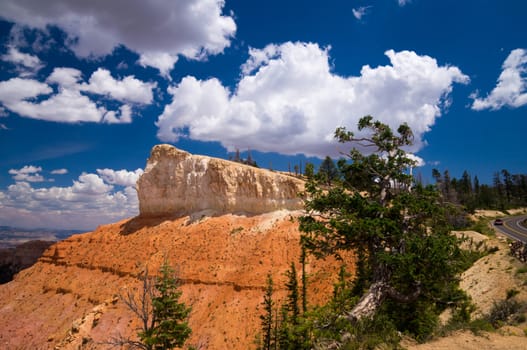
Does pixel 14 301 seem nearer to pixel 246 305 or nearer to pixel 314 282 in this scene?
pixel 246 305

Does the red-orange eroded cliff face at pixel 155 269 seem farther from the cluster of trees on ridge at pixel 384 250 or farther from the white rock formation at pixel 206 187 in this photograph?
the cluster of trees on ridge at pixel 384 250

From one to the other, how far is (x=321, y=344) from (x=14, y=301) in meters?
63.3

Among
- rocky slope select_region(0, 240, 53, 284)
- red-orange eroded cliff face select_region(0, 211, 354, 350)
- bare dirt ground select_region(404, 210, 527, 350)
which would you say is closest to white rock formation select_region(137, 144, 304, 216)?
red-orange eroded cliff face select_region(0, 211, 354, 350)

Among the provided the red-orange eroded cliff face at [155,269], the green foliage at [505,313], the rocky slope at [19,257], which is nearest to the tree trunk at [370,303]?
the green foliage at [505,313]

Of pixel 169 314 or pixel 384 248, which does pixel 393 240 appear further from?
pixel 169 314

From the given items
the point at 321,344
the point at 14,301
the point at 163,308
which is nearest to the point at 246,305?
the point at 163,308

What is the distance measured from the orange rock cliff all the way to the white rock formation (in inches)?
6.9

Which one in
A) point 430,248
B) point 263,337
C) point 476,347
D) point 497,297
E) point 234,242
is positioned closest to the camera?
point 476,347

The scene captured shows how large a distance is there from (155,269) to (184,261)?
4.39 meters

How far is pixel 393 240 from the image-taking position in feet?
33.1

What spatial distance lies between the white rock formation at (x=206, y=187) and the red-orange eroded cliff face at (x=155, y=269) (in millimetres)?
2060

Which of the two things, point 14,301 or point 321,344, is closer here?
point 321,344

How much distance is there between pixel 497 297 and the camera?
1662 centimetres

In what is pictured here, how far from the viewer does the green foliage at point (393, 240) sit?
9023 mm
